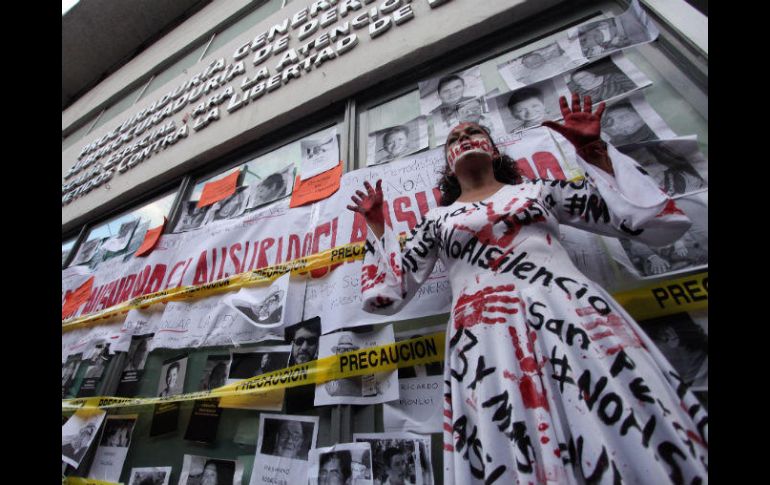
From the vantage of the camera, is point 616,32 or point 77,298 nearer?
point 616,32

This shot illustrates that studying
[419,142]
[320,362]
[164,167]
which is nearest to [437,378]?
[320,362]

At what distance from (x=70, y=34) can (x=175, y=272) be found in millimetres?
5748

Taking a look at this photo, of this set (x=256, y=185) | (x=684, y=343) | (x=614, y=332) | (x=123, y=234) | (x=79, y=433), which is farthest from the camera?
(x=123, y=234)

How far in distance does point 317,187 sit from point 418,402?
1236 mm

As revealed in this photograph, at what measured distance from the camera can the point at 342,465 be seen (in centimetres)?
110

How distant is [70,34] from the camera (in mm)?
5098

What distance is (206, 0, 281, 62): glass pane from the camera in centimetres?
347

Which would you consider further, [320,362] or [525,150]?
[525,150]

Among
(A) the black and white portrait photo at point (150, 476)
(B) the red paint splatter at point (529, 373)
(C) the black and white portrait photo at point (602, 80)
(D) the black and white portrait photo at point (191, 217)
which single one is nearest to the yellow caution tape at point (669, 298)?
(B) the red paint splatter at point (529, 373)

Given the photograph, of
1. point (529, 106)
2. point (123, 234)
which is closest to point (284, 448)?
point (529, 106)

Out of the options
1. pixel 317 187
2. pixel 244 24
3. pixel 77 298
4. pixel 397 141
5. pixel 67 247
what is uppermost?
pixel 244 24

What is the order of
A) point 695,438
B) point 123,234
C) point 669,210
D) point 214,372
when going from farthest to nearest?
point 123,234 < point 214,372 < point 669,210 < point 695,438

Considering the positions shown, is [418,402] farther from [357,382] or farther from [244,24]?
[244,24]
